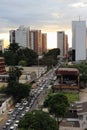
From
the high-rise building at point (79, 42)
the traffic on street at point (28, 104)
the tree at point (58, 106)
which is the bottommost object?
the traffic on street at point (28, 104)

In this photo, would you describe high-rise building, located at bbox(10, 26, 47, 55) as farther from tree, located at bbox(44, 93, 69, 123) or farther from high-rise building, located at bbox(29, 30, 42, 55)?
tree, located at bbox(44, 93, 69, 123)

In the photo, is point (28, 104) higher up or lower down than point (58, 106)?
lower down

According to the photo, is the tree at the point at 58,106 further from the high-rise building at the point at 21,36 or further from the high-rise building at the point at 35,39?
the high-rise building at the point at 21,36

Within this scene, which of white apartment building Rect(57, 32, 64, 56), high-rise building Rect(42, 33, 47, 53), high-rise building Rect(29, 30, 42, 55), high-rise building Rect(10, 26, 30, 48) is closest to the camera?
high-rise building Rect(29, 30, 42, 55)

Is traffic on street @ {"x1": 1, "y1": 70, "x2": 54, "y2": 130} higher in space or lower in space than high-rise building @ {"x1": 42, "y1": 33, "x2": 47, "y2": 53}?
lower

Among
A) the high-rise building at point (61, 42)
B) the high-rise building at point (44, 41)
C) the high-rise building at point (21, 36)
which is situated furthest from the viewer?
the high-rise building at point (61, 42)

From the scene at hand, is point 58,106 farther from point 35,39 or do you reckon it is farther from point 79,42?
point 35,39

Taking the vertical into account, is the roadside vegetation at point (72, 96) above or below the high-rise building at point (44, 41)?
below

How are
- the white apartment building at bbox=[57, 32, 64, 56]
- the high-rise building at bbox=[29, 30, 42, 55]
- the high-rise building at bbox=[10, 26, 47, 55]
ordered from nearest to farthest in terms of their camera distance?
1. the high-rise building at bbox=[29, 30, 42, 55]
2. the high-rise building at bbox=[10, 26, 47, 55]
3. the white apartment building at bbox=[57, 32, 64, 56]

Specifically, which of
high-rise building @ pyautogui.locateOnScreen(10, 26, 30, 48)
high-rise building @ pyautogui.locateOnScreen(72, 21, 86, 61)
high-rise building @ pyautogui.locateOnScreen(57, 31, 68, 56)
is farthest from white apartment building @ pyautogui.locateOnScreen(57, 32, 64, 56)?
high-rise building @ pyautogui.locateOnScreen(72, 21, 86, 61)

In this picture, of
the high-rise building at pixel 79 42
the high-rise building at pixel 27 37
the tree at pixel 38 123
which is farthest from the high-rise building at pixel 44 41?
the tree at pixel 38 123

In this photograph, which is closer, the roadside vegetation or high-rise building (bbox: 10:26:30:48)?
the roadside vegetation

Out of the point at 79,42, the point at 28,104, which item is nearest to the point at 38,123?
the point at 28,104
